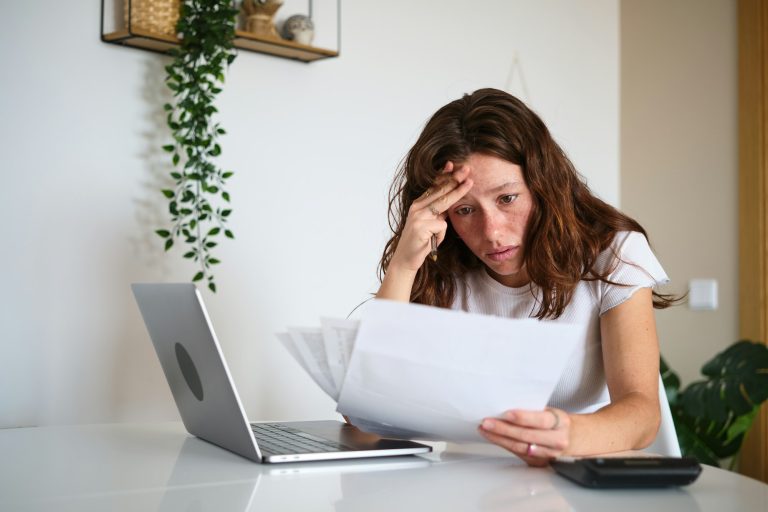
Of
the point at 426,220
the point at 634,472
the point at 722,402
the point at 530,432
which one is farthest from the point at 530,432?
the point at 722,402

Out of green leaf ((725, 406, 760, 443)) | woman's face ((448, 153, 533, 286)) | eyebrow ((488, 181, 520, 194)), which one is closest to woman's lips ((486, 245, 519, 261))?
woman's face ((448, 153, 533, 286))

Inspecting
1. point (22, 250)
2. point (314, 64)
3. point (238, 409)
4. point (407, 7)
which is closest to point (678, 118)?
point (407, 7)

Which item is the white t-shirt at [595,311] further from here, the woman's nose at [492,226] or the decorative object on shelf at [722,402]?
the decorative object on shelf at [722,402]

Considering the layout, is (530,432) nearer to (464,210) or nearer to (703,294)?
(464,210)

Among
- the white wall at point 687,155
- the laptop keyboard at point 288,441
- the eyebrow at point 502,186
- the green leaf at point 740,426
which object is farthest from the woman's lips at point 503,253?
the white wall at point 687,155

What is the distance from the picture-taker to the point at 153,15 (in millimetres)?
2041

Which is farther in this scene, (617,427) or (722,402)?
(722,402)

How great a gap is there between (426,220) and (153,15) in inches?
35.8

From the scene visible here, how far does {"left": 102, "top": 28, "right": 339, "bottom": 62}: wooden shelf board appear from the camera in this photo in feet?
6.66

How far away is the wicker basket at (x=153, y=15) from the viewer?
80.1 inches

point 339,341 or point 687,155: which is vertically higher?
point 687,155

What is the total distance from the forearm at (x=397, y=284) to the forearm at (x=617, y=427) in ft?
1.54

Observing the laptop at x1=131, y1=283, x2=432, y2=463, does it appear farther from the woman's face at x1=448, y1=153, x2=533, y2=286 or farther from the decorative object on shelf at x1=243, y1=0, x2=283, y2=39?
the decorative object on shelf at x1=243, y1=0, x2=283, y2=39

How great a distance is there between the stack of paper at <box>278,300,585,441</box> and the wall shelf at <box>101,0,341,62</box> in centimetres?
119
